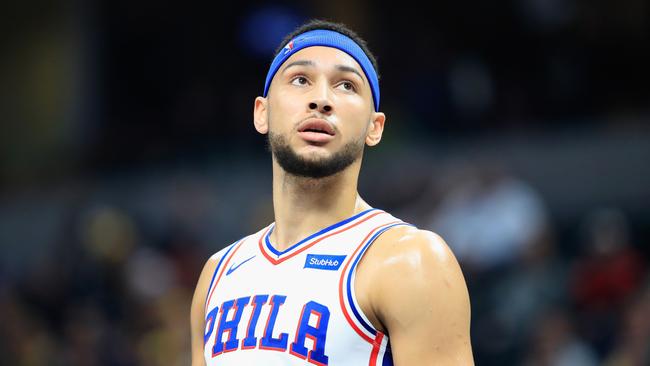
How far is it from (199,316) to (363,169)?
8963 millimetres

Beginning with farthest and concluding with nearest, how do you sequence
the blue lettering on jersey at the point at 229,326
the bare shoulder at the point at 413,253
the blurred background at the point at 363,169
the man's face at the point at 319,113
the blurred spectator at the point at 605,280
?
1. the blurred background at the point at 363,169
2. the blurred spectator at the point at 605,280
3. the man's face at the point at 319,113
4. the blue lettering on jersey at the point at 229,326
5. the bare shoulder at the point at 413,253

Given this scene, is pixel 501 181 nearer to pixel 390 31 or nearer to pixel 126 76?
pixel 390 31

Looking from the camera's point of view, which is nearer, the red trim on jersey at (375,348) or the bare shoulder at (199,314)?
the red trim on jersey at (375,348)

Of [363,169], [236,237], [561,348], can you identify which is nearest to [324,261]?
[561,348]

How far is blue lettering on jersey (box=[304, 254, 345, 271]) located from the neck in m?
0.22

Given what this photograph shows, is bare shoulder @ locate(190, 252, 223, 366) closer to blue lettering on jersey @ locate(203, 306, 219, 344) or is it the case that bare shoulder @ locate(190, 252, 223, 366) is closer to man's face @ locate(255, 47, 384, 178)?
blue lettering on jersey @ locate(203, 306, 219, 344)

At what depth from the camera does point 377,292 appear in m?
4.13

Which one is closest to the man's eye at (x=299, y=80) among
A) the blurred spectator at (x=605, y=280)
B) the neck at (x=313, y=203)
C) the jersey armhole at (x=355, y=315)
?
the neck at (x=313, y=203)

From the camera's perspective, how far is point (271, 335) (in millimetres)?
4312

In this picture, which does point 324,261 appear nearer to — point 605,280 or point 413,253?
point 413,253

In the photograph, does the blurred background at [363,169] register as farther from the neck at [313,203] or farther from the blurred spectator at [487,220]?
the neck at [313,203]

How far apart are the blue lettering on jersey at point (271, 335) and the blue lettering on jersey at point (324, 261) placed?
0.18 m

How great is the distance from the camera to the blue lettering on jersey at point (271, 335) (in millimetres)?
4273

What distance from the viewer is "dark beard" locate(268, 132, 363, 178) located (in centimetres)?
456
